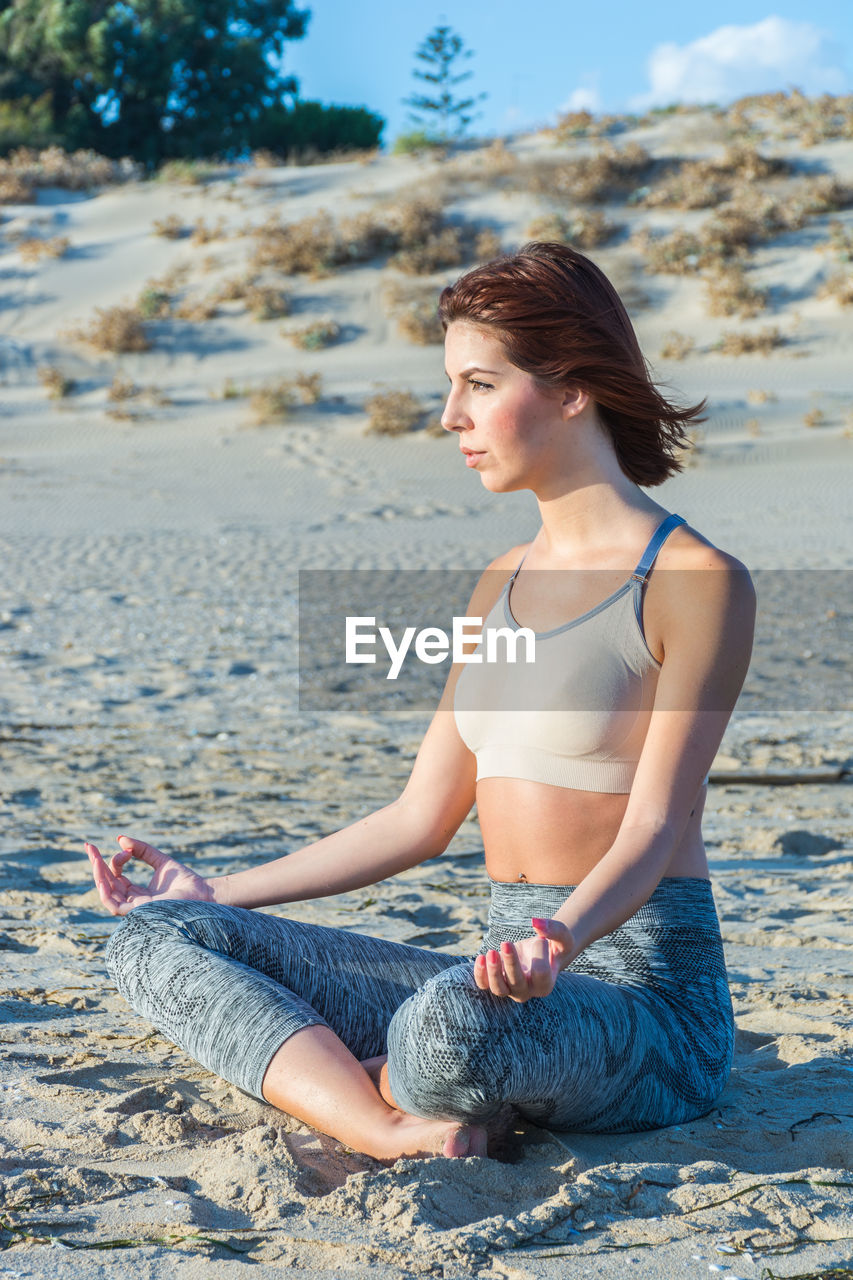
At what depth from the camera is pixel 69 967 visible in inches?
126

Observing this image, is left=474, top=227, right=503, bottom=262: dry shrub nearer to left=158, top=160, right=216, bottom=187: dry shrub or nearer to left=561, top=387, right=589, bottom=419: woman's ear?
left=158, top=160, right=216, bottom=187: dry shrub

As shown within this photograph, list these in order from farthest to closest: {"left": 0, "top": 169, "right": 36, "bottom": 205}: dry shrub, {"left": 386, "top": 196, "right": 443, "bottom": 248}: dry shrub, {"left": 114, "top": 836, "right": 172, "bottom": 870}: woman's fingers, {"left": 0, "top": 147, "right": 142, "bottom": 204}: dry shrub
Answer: {"left": 0, "top": 147, "right": 142, "bottom": 204}: dry shrub → {"left": 0, "top": 169, "right": 36, "bottom": 205}: dry shrub → {"left": 386, "top": 196, "right": 443, "bottom": 248}: dry shrub → {"left": 114, "top": 836, "right": 172, "bottom": 870}: woman's fingers

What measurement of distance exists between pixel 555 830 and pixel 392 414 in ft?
43.8

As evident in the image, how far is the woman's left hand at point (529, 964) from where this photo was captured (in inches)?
68.1

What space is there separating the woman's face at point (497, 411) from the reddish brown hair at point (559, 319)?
0.02 metres

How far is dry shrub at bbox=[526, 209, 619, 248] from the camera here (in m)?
18.6

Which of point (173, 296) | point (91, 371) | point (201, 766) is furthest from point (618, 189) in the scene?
point (201, 766)

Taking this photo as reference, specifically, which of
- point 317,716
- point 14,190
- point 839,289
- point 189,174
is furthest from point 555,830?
point 189,174

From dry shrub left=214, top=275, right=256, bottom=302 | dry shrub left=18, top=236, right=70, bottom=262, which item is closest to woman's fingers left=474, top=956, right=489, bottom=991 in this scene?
dry shrub left=214, top=275, right=256, bottom=302

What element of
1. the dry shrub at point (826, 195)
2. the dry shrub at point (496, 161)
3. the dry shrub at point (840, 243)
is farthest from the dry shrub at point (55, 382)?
the dry shrub at point (826, 195)

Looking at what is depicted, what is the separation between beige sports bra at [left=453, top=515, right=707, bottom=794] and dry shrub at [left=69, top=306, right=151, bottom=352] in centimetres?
1566

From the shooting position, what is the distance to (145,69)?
26.8 metres

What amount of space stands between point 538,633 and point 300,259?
17.3 meters

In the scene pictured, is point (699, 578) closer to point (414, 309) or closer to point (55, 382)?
point (55, 382)
